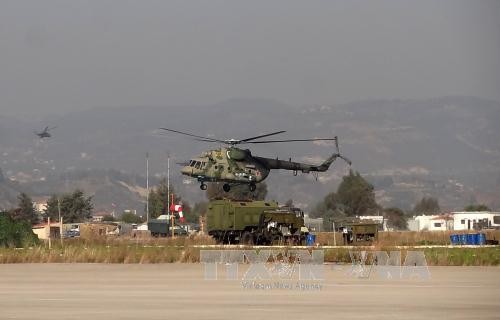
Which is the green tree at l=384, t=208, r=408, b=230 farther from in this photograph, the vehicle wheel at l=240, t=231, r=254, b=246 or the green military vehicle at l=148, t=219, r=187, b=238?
the vehicle wheel at l=240, t=231, r=254, b=246

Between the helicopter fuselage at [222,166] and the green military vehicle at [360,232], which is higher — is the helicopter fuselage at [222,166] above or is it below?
above

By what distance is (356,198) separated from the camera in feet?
622

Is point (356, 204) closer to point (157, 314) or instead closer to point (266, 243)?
point (266, 243)

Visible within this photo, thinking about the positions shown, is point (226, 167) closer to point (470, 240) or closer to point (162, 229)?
point (470, 240)

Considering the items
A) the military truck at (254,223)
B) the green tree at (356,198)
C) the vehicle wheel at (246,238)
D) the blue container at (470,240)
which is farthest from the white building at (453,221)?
the vehicle wheel at (246,238)

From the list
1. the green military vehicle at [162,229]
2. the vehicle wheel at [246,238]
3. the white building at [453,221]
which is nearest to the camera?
the vehicle wheel at [246,238]

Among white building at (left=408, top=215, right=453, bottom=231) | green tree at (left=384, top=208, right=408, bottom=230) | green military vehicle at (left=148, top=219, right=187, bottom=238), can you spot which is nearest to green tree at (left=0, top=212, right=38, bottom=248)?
green military vehicle at (left=148, top=219, right=187, bottom=238)

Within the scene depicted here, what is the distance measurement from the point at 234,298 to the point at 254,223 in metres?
45.0

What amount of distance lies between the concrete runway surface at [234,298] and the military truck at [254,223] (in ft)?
110

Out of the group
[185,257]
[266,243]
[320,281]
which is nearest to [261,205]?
[266,243]

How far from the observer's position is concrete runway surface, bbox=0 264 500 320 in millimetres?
21688

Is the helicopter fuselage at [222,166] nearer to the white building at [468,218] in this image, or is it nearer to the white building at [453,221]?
the white building at [453,221]

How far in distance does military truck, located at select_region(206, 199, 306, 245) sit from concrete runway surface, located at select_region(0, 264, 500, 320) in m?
33.5

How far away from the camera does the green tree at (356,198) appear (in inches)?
7407
